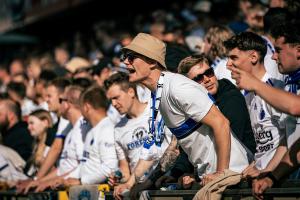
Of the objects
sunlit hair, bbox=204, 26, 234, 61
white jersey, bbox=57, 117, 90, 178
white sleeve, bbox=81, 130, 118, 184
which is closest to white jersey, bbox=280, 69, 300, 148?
sunlit hair, bbox=204, 26, 234, 61

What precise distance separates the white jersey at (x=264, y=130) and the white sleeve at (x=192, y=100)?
23.6 inches

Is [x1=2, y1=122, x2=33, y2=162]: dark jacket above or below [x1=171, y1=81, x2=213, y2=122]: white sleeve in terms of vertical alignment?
below

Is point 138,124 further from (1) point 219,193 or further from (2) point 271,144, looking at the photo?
(1) point 219,193

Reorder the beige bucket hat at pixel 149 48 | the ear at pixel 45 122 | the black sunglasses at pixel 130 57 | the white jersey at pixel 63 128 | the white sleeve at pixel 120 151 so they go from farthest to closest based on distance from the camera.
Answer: the ear at pixel 45 122, the white jersey at pixel 63 128, the white sleeve at pixel 120 151, the black sunglasses at pixel 130 57, the beige bucket hat at pixel 149 48

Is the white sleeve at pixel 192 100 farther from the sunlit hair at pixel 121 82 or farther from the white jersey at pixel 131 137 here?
the sunlit hair at pixel 121 82

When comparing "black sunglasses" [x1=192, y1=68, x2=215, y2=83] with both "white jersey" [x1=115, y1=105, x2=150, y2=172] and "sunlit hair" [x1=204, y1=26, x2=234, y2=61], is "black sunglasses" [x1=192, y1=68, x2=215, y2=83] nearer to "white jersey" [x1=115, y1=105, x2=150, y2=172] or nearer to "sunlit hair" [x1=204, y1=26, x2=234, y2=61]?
"white jersey" [x1=115, y1=105, x2=150, y2=172]

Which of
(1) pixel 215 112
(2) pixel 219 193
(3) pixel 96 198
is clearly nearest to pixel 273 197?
(2) pixel 219 193

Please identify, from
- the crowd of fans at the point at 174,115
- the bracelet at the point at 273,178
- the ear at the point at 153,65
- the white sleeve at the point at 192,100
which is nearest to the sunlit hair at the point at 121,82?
the crowd of fans at the point at 174,115

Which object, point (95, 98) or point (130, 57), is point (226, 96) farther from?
point (95, 98)

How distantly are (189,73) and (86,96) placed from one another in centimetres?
243

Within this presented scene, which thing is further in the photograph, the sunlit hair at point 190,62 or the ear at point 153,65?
the sunlit hair at point 190,62

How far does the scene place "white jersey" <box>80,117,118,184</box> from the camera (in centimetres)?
1010

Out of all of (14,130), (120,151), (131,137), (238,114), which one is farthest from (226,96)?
(14,130)

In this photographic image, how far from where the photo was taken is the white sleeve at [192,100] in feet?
23.9
